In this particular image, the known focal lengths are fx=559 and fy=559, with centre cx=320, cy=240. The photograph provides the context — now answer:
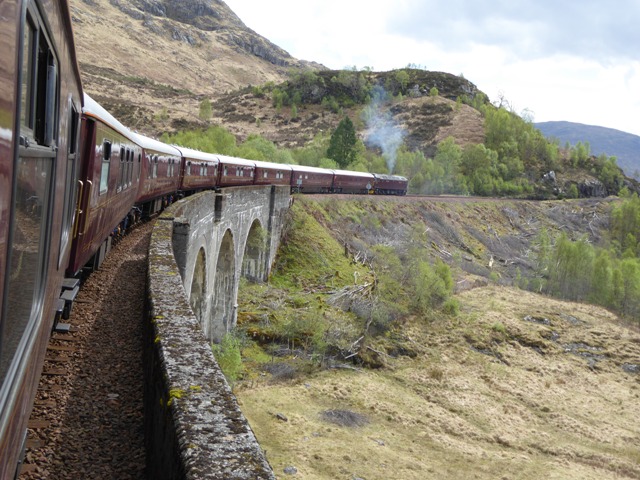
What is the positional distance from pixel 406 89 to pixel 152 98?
2347 inches

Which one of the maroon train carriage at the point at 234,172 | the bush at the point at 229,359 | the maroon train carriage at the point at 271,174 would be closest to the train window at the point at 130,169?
the bush at the point at 229,359

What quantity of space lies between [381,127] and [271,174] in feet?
276

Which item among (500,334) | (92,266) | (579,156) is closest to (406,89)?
(579,156)

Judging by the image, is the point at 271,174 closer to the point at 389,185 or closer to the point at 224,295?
the point at 224,295

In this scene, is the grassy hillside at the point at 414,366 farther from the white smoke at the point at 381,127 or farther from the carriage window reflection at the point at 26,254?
the white smoke at the point at 381,127

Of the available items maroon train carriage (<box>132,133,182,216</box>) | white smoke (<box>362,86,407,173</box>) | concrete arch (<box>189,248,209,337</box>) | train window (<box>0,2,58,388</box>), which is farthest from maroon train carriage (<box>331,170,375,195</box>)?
train window (<box>0,2,58,388</box>)

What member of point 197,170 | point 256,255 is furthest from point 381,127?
point 197,170

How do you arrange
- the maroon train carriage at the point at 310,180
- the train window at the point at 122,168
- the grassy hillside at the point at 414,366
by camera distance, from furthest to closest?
the maroon train carriage at the point at 310,180 → the grassy hillside at the point at 414,366 → the train window at the point at 122,168

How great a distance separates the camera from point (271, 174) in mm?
36062

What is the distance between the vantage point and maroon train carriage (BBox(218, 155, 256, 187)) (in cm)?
2786

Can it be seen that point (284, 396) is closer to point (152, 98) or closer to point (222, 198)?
point (222, 198)

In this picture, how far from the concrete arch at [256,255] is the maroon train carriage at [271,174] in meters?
5.07

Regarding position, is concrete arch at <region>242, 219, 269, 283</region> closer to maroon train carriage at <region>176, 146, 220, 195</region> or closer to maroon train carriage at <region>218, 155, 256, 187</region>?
maroon train carriage at <region>218, 155, 256, 187</region>

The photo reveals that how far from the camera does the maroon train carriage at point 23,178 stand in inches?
78.2
